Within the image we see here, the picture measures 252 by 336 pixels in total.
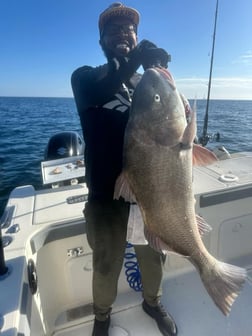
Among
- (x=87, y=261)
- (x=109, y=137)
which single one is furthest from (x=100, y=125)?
(x=87, y=261)

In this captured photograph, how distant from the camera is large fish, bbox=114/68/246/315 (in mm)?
1439

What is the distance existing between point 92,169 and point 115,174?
17cm

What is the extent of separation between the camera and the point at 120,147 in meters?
1.96

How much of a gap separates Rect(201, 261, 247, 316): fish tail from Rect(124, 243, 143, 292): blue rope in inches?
48.7

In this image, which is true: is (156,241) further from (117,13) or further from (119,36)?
(117,13)

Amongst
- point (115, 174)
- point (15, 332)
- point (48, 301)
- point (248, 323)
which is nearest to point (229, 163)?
point (248, 323)

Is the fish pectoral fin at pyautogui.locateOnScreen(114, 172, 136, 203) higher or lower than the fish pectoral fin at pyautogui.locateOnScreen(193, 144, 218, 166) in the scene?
lower

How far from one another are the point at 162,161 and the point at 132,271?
1875mm

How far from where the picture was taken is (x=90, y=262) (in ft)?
9.43

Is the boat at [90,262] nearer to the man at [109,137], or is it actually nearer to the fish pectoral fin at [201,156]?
the man at [109,137]

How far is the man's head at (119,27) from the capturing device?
5.65 ft

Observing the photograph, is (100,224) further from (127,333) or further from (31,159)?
(31,159)

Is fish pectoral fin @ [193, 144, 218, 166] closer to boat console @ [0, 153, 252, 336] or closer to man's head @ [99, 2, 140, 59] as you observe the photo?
man's head @ [99, 2, 140, 59]

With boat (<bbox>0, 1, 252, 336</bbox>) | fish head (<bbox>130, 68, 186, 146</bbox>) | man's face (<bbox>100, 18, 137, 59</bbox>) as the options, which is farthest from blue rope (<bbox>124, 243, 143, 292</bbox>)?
man's face (<bbox>100, 18, 137, 59</bbox>)
